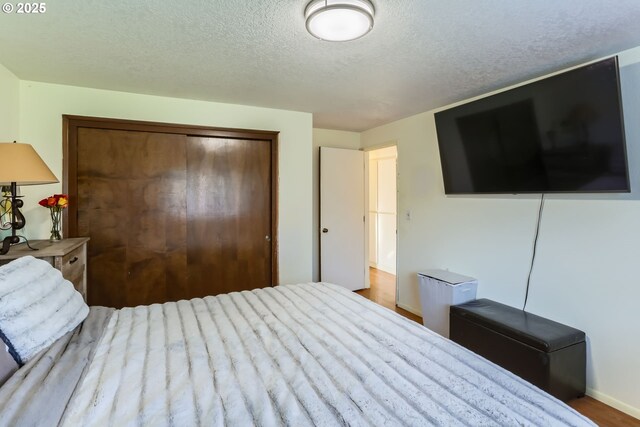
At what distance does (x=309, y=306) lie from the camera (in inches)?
71.1

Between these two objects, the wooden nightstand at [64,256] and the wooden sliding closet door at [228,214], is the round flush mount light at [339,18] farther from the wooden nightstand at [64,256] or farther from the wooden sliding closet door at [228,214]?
the wooden nightstand at [64,256]

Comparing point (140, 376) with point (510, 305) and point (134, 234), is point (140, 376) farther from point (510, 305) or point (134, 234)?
point (510, 305)

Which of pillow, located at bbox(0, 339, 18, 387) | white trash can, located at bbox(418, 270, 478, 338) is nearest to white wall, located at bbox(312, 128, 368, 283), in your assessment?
white trash can, located at bbox(418, 270, 478, 338)

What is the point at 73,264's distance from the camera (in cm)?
226

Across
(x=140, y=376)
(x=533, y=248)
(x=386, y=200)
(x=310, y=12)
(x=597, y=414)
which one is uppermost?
(x=310, y=12)

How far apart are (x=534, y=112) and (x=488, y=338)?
5.63ft

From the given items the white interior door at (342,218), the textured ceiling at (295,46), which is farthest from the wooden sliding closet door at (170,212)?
the white interior door at (342,218)

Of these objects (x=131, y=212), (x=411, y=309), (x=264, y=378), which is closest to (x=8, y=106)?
(x=131, y=212)

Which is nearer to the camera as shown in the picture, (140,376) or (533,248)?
(140,376)

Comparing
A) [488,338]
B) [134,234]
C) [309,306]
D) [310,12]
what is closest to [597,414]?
[488,338]

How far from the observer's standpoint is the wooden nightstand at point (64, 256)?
187 cm

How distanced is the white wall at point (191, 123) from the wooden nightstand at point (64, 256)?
483mm

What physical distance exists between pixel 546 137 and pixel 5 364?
313 cm

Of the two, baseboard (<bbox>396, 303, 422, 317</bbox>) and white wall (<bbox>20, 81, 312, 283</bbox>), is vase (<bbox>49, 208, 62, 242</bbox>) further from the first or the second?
baseboard (<bbox>396, 303, 422, 317</bbox>)
